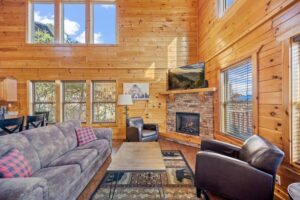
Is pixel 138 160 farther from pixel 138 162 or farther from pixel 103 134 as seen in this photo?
pixel 103 134

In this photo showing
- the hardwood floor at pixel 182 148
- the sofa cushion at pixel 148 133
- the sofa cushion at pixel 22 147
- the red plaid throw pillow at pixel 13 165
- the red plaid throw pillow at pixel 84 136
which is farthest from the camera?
the sofa cushion at pixel 148 133

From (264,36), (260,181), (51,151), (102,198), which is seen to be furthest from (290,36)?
(51,151)

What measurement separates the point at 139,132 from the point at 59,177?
2.84 m

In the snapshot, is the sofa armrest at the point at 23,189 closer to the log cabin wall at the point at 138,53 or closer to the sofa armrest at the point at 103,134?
the sofa armrest at the point at 103,134

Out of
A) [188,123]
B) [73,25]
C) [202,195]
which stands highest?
[73,25]

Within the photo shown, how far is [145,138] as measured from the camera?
16.4 ft

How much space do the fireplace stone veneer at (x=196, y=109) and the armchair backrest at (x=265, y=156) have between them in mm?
2554

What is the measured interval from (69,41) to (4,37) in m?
1.99

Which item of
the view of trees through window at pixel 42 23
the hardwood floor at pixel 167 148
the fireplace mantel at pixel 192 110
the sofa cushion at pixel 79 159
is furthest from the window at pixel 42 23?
the sofa cushion at pixel 79 159

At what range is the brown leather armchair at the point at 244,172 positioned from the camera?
1934mm

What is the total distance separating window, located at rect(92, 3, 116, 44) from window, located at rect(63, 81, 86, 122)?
63.5 inches

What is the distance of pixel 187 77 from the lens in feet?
17.9

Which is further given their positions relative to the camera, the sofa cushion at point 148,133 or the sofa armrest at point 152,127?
the sofa armrest at point 152,127

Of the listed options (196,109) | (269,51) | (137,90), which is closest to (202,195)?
(269,51)
